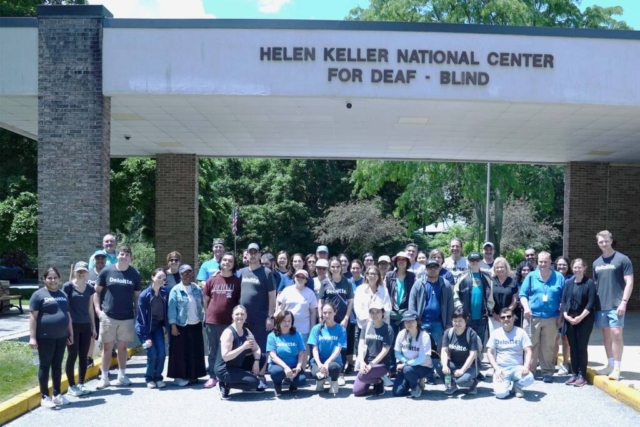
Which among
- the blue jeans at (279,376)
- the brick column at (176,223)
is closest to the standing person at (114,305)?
the blue jeans at (279,376)

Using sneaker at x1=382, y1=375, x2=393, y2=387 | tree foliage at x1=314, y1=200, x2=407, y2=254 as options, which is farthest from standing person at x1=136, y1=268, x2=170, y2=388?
tree foliage at x1=314, y1=200, x2=407, y2=254

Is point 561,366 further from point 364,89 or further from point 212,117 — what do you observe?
point 212,117

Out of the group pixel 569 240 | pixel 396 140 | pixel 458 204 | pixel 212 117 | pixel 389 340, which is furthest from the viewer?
pixel 458 204

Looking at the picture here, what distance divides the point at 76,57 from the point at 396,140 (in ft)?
25.5

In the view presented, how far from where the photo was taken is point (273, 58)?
38.1 ft

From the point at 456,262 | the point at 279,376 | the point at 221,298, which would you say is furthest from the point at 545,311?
the point at 221,298

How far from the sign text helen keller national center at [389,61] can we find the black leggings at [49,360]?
597 cm

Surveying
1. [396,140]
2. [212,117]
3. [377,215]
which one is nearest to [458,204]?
[377,215]

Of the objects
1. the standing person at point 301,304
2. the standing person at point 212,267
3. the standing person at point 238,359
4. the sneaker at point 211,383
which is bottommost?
the sneaker at point 211,383

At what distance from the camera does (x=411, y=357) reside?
8523 millimetres

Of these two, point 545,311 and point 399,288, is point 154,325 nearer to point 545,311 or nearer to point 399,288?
point 399,288

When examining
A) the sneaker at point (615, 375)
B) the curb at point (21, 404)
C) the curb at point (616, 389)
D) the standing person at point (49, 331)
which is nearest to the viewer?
the curb at point (21, 404)

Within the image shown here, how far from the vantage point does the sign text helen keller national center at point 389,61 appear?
38.1 feet

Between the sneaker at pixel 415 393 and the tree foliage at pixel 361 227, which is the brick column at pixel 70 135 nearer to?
the sneaker at pixel 415 393
